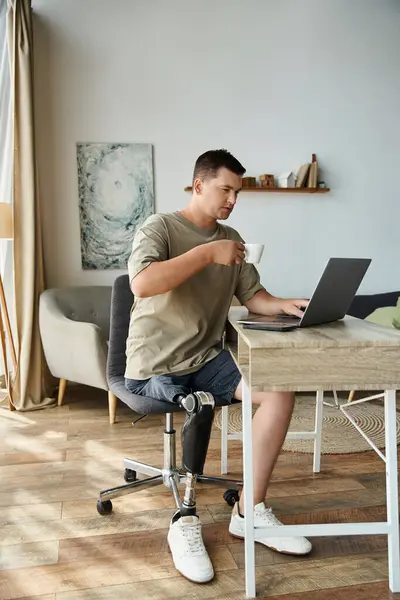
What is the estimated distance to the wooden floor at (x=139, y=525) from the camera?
1.48m

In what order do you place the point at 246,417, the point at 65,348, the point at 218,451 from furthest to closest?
the point at 65,348, the point at 218,451, the point at 246,417

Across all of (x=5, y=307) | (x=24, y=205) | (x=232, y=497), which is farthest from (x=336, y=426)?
(x=24, y=205)

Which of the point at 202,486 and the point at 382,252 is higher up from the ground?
the point at 382,252

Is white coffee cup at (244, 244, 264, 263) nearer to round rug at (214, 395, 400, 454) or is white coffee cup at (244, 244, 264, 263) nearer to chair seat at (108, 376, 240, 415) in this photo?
chair seat at (108, 376, 240, 415)

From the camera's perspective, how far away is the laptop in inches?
54.6

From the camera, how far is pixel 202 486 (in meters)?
2.15

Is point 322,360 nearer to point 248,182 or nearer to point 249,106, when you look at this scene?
point 248,182

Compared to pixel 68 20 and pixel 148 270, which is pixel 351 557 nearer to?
pixel 148 270

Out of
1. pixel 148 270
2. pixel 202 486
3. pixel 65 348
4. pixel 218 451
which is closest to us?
pixel 148 270

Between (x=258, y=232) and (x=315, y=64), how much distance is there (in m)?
1.30

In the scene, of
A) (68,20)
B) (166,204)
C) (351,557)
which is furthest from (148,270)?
(68,20)

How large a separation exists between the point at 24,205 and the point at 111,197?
0.66 meters

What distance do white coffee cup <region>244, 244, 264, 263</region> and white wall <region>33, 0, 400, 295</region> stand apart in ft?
7.50

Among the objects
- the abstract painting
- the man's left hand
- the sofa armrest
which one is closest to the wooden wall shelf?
the abstract painting
